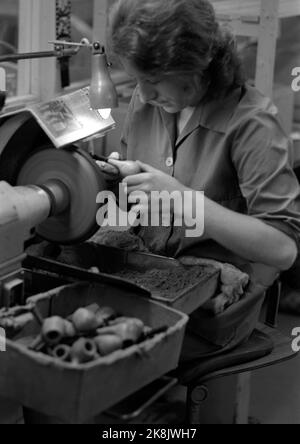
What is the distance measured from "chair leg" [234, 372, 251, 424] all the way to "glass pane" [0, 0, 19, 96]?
132 cm

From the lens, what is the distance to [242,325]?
1.43 m

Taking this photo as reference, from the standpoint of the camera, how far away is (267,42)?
1.96 meters

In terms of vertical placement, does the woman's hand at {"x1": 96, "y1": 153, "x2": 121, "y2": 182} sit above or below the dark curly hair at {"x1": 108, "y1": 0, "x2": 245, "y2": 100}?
below

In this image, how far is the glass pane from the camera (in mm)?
2492

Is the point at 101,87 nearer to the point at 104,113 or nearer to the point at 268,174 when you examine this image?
the point at 104,113

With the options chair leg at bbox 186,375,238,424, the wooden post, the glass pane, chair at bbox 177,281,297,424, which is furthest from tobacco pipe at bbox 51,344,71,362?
the glass pane

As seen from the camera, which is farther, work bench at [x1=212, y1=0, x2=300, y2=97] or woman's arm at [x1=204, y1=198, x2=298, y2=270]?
work bench at [x1=212, y1=0, x2=300, y2=97]

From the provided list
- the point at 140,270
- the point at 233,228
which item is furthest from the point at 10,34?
the point at 233,228

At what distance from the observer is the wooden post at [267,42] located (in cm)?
193

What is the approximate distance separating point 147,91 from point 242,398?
1.14 metres

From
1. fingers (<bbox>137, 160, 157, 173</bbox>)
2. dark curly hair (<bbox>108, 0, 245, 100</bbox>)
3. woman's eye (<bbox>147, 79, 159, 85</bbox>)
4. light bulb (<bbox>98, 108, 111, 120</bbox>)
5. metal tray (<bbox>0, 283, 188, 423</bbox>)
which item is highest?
dark curly hair (<bbox>108, 0, 245, 100</bbox>)

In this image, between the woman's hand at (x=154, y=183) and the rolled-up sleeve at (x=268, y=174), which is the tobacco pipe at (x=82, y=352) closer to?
the woman's hand at (x=154, y=183)

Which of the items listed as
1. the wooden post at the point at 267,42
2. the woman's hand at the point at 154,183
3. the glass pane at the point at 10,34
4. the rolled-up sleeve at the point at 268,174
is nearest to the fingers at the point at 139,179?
the woman's hand at the point at 154,183

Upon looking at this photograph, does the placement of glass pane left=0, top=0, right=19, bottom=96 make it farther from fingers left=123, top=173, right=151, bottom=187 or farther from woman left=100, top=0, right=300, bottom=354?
fingers left=123, top=173, right=151, bottom=187
